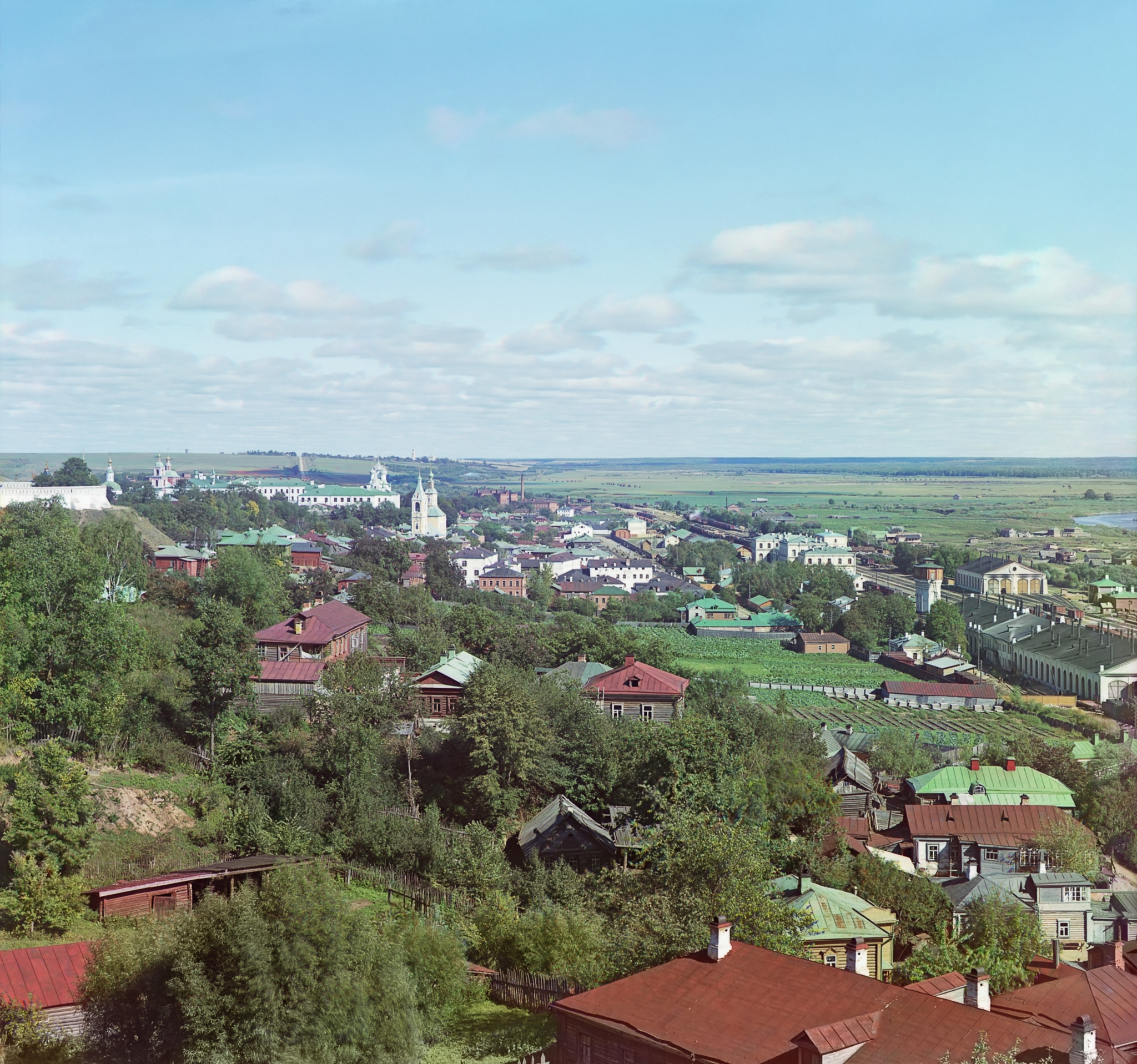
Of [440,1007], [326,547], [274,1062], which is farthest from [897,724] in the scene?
[326,547]

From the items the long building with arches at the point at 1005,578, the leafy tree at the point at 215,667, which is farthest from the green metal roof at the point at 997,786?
the long building with arches at the point at 1005,578

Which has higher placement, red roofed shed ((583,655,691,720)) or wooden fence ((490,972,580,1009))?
red roofed shed ((583,655,691,720))

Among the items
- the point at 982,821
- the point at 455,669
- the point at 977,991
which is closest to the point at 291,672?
the point at 455,669

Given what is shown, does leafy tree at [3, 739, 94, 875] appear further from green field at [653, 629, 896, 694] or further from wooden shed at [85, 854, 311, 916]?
green field at [653, 629, 896, 694]

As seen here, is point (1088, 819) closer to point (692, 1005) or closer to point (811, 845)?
point (811, 845)

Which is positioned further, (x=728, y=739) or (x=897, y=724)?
(x=897, y=724)

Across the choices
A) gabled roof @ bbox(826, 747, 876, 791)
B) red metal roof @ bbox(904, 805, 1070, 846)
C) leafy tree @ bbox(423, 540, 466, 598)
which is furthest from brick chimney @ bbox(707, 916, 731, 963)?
leafy tree @ bbox(423, 540, 466, 598)
